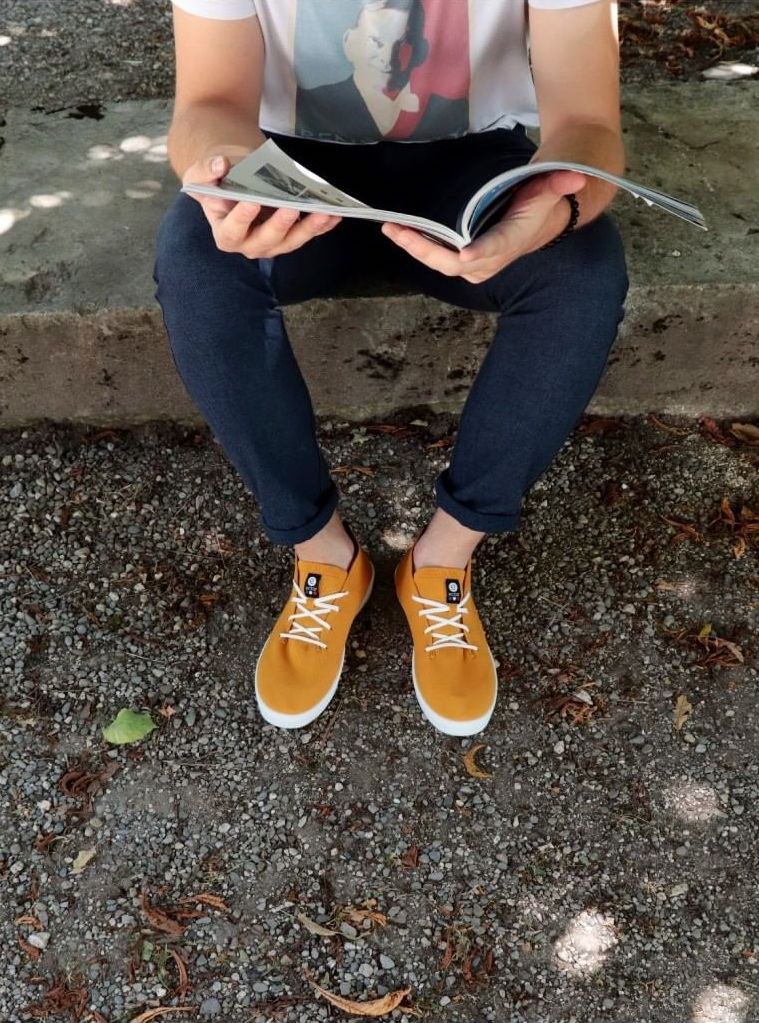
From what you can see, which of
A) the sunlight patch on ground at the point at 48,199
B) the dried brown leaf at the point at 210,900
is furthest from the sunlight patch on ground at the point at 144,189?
the dried brown leaf at the point at 210,900

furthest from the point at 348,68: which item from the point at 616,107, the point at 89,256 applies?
the point at 89,256

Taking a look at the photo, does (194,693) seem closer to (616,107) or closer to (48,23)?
(616,107)

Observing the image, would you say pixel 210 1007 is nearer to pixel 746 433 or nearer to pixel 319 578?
pixel 319 578

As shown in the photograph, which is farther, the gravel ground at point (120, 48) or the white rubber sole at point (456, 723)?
the gravel ground at point (120, 48)

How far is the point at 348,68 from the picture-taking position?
78.0 inches

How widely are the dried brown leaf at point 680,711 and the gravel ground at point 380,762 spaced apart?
1 cm

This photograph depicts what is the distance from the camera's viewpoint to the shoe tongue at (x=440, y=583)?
2.28 metres

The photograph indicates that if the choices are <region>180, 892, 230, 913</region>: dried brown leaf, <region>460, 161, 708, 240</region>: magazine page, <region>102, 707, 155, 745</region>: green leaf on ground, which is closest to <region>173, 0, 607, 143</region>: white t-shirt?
<region>460, 161, 708, 240</region>: magazine page

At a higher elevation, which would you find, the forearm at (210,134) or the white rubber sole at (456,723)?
the forearm at (210,134)

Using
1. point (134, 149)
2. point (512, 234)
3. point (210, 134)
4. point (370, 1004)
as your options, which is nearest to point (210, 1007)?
point (370, 1004)

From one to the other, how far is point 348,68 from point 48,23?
2.44 m

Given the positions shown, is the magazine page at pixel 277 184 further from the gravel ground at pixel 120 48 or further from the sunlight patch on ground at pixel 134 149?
the gravel ground at pixel 120 48

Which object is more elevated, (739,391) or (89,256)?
(89,256)

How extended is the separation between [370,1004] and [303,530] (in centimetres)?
102
